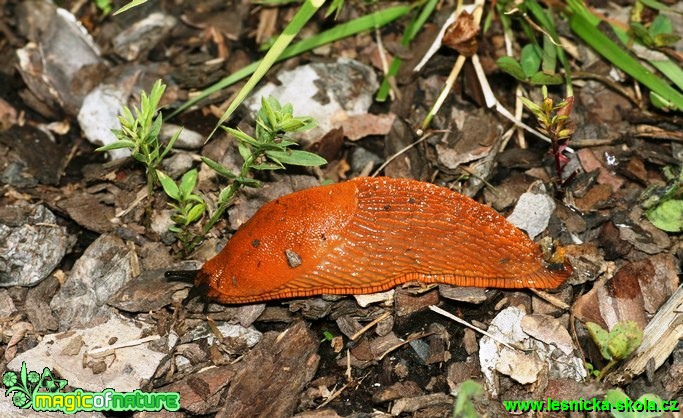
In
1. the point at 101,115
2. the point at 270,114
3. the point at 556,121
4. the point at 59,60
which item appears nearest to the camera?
the point at 270,114

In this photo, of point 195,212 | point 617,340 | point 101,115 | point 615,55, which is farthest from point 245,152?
point 615,55

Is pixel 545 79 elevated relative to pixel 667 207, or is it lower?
elevated

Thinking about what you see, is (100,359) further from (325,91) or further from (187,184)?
(325,91)

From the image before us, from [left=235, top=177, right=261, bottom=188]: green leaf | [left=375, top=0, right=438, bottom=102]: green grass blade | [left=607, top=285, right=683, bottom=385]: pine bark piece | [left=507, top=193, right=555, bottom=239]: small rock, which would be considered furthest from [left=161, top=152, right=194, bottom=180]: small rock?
[left=607, top=285, right=683, bottom=385]: pine bark piece

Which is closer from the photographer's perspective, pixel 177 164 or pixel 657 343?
pixel 657 343

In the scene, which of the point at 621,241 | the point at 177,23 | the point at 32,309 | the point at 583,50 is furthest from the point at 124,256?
the point at 583,50

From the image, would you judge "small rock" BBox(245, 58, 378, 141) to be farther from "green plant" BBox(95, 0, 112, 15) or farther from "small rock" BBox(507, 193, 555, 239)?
"green plant" BBox(95, 0, 112, 15)
